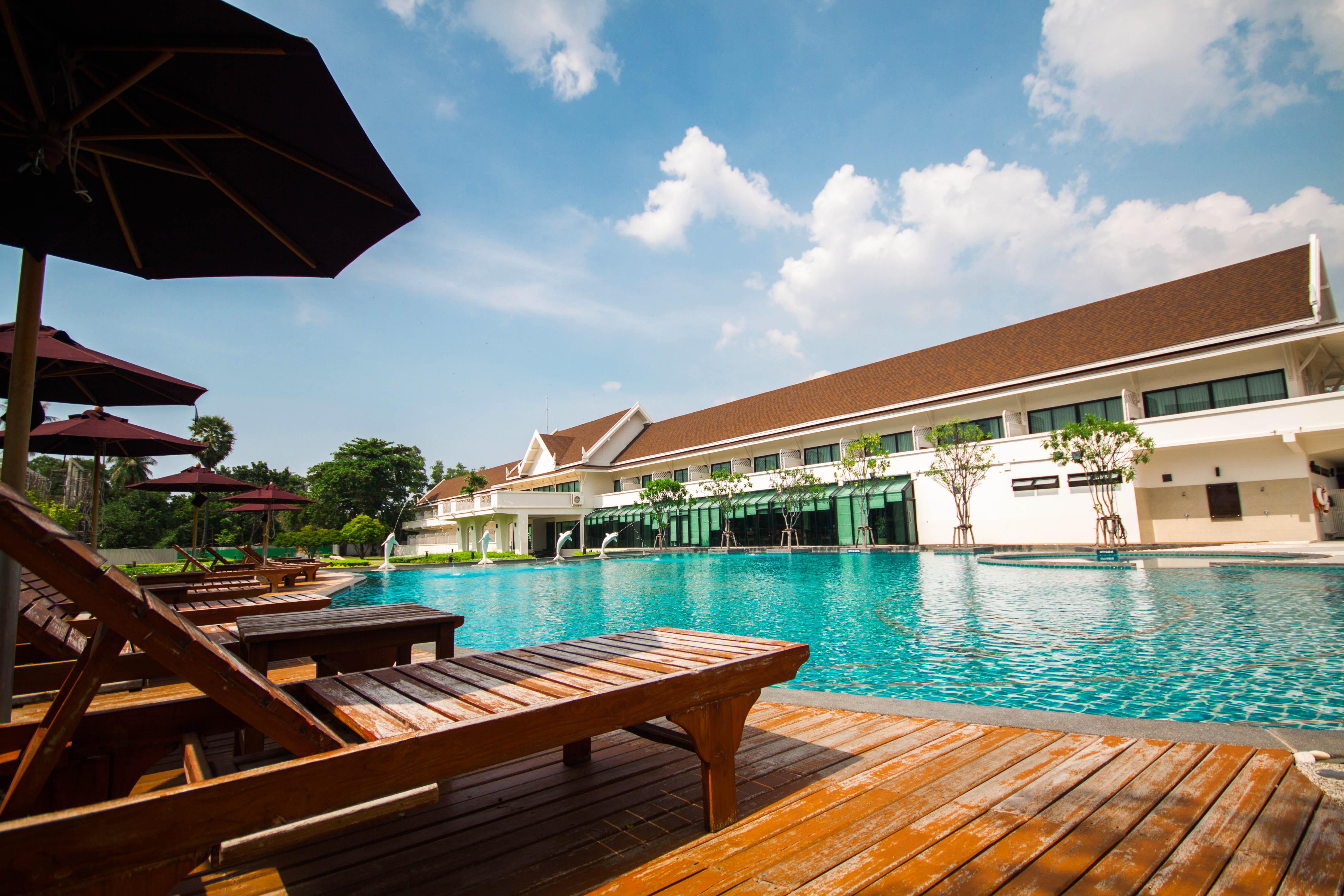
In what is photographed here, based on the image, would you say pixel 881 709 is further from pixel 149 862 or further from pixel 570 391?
pixel 570 391

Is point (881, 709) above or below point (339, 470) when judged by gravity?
below

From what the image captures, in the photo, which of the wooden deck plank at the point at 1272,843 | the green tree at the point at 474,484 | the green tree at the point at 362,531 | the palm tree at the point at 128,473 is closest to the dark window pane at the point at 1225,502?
the wooden deck plank at the point at 1272,843

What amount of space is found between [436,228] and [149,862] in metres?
5.33

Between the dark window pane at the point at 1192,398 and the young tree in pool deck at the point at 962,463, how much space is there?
5724 mm

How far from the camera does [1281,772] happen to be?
267 cm

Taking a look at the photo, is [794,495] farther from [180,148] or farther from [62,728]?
[62,728]

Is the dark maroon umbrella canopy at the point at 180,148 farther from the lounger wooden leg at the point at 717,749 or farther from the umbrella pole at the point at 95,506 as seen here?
the umbrella pole at the point at 95,506

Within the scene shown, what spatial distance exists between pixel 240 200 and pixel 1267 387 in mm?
25501

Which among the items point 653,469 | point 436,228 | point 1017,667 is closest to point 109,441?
point 436,228

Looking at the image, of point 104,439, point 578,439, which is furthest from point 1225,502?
point 578,439

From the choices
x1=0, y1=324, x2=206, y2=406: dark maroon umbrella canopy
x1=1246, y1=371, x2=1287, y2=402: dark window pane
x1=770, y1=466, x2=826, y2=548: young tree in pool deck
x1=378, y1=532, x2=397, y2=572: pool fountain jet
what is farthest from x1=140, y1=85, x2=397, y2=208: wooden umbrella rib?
x1=770, y1=466, x2=826, y2=548: young tree in pool deck

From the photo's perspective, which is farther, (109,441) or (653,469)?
(653,469)

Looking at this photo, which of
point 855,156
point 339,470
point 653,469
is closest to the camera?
point 855,156

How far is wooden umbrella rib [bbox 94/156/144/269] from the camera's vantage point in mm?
3188
